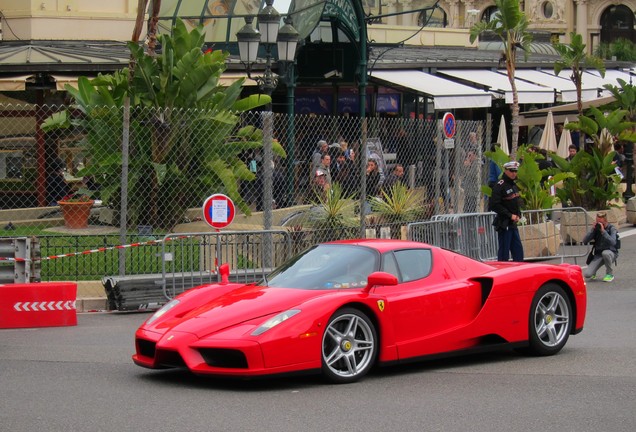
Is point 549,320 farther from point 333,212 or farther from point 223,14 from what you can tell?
point 223,14

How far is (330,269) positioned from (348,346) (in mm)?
874

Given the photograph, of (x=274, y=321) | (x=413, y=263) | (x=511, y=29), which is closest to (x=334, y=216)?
(x=413, y=263)

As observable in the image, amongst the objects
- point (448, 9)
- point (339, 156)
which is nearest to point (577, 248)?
point (339, 156)

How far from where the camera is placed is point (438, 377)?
31.2 feet

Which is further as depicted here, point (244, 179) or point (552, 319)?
point (244, 179)

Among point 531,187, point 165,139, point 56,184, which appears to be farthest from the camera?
point 531,187

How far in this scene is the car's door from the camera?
951cm

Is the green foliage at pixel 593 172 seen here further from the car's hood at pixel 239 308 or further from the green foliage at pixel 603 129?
the car's hood at pixel 239 308

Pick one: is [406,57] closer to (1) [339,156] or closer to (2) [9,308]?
(1) [339,156]

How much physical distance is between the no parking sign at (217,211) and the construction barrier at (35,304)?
223 centimetres

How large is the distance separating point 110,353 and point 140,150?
7060mm

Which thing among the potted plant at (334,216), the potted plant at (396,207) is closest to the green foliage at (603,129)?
the potted plant at (396,207)

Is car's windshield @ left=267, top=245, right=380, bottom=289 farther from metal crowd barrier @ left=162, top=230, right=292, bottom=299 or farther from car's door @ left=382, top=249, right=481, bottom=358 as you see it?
metal crowd barrier @ left=162, top=230, right=292, bottom=299

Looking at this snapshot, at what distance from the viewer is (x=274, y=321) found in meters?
8.86
